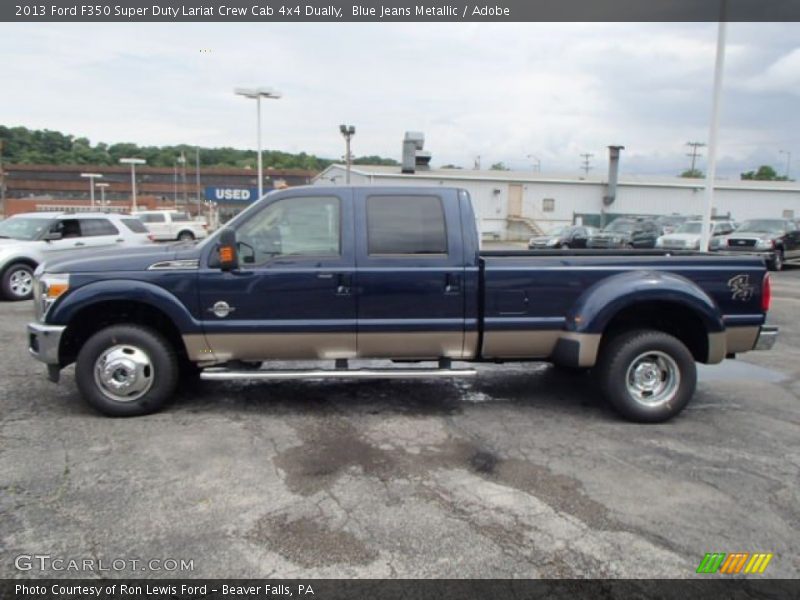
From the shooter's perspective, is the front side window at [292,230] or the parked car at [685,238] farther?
the parked car at [685,238]

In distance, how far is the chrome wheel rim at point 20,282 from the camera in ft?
37.1

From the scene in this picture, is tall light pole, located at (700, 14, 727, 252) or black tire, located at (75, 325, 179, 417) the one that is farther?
tall light pole, located at (700, 14, 727, 252)

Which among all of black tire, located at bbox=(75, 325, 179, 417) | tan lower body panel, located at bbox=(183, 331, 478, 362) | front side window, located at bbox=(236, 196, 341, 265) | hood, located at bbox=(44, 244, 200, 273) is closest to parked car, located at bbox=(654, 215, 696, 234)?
tan lower body panel, located at bbox=(183, 331, 478, 362)

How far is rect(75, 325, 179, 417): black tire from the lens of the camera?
15.8 feet

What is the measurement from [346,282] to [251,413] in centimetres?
149

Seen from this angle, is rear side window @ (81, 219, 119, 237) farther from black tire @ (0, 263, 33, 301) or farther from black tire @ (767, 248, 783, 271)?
A: black tire @ (767, 248, 783, 271)

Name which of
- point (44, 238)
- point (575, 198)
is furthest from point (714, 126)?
point (575, 198)

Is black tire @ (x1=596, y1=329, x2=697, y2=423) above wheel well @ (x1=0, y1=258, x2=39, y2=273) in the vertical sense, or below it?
below

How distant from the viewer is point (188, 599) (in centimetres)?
263

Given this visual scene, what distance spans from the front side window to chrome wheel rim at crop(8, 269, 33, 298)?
902 centimetres

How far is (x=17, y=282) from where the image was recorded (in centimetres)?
1138

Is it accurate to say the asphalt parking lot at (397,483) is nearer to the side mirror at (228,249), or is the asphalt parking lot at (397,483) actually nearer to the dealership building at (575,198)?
the side mirror at (228,249)

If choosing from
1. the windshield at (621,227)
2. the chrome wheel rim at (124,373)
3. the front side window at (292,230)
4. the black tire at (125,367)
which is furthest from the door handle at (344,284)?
the windshield at (621,227)

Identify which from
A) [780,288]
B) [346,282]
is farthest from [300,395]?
[780,288]
